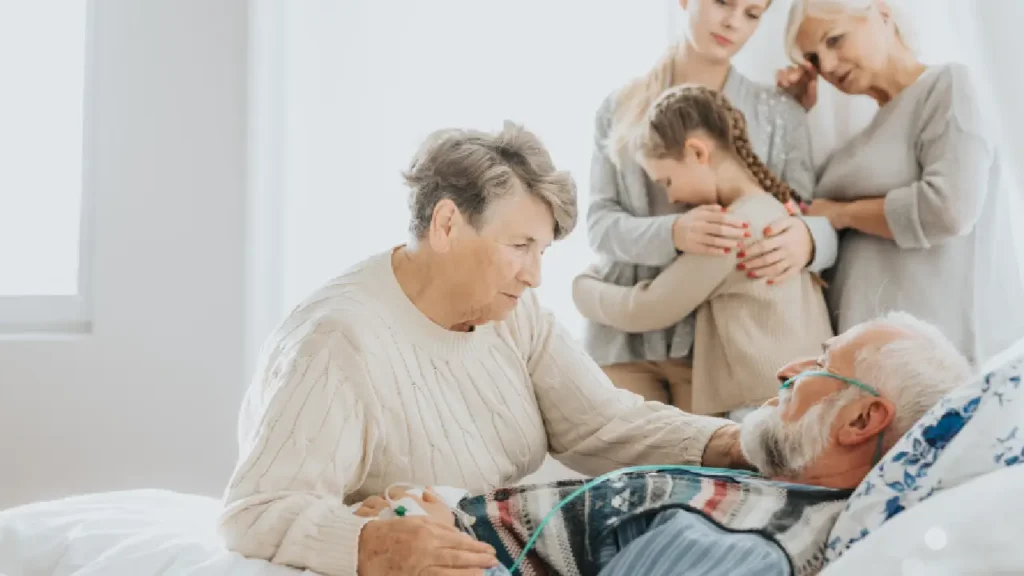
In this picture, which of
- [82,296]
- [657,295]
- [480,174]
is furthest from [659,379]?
[82,296]

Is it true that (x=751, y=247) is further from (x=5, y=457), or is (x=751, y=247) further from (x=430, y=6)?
(x=5, y=457)

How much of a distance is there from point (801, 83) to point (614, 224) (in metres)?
0.51

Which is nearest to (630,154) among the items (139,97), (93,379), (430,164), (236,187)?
(430,164)

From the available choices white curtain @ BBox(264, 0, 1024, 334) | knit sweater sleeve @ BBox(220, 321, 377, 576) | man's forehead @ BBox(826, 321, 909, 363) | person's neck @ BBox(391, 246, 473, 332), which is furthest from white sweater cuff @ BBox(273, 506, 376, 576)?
white curtain @ BBox(264, 0, 1024, 334)

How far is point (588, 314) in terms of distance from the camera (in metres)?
2.41

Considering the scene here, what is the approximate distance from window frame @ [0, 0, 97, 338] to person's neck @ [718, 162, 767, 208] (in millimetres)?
1646

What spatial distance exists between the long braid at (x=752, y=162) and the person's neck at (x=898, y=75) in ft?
0.87

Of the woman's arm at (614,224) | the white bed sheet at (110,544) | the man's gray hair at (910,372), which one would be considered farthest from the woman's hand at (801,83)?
the white bed sheet at (110,544)

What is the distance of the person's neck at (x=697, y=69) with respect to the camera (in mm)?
2307

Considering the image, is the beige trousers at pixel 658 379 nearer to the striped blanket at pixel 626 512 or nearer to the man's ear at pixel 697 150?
the man's ear at pixel 697 150

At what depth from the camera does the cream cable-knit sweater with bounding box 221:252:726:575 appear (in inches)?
52.7

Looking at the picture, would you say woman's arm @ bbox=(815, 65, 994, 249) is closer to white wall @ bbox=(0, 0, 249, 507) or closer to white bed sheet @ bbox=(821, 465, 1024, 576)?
white bed sheet @ bbox=(821, 465, 1024, 576)

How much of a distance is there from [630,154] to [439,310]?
0.83 meters

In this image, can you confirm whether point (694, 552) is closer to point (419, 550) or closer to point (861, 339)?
point (419, 550)
